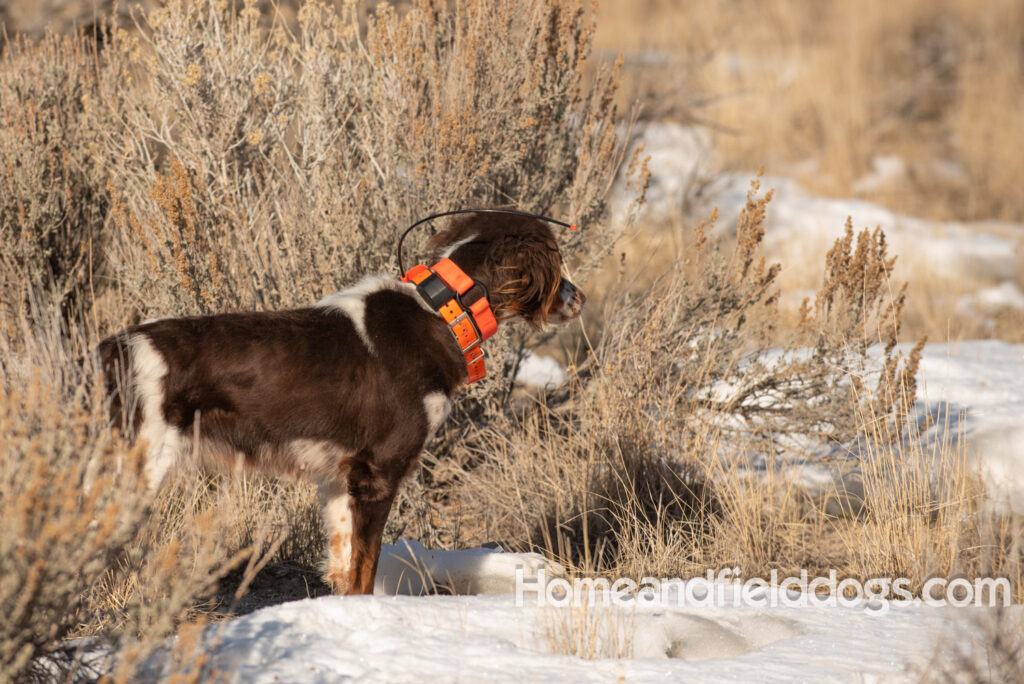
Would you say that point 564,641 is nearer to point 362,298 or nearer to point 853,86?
point 362,298

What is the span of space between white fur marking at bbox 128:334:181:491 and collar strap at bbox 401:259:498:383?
2.84 ft

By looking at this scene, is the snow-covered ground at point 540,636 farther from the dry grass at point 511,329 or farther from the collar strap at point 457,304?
the collar strap at point 457,304

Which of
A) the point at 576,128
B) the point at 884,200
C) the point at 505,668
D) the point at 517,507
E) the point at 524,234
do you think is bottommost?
A: the point at 505,668

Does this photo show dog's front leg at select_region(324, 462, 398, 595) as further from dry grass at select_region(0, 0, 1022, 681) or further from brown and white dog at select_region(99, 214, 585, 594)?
dry grass at select_region(0, 0, 1022, 681)

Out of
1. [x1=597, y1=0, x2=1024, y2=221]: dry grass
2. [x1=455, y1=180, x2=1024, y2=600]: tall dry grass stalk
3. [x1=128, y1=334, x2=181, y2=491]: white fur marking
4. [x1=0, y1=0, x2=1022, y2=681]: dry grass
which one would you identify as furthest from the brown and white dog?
[x1=597, y1=0, x2=1024, y2=221]: dry grass

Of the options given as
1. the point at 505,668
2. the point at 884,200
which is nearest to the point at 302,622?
the point at 505,668

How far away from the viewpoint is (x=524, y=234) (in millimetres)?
3451

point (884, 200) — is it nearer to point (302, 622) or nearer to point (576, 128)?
point (576, 128)

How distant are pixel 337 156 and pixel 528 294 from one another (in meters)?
1.47

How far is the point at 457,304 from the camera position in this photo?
3246 mm

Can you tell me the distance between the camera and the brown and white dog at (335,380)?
289cm

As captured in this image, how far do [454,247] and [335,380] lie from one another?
67cm

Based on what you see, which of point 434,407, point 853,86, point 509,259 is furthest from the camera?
point 853,86

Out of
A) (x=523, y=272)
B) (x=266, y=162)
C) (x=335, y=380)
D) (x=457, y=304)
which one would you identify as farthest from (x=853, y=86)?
(x=335, y=380)
